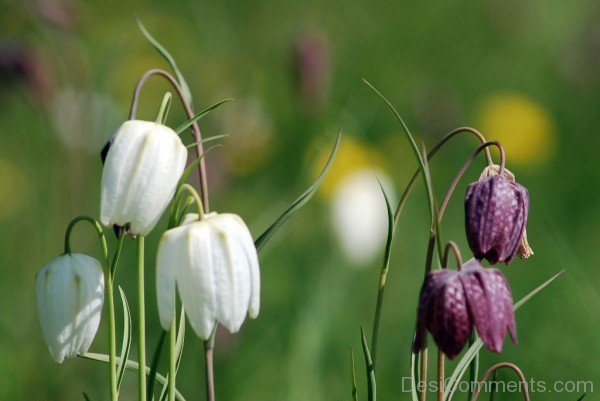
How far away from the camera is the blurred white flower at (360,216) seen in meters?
3.01

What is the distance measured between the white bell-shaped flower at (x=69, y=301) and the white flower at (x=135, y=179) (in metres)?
0.10

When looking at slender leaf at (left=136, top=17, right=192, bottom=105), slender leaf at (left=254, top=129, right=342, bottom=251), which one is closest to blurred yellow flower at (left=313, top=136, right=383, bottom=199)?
slender leaf at (left=136, top=17, right=192, bottom=105)

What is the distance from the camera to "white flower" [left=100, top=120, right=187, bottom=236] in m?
1.28

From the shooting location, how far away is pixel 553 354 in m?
2.54

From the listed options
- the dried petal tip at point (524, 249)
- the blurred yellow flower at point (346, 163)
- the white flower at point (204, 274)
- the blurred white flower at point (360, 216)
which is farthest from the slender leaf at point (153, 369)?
the blurred yellow flower at point (346, 163)

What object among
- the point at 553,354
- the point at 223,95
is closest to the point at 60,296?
the point at 553,354

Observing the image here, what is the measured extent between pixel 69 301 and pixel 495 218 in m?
0.54

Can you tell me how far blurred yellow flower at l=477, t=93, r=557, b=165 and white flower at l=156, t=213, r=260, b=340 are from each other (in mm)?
2769

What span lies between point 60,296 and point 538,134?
292cm

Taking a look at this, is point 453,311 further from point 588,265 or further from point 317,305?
point 588,265

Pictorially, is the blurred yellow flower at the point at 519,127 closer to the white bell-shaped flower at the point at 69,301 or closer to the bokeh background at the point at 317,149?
the bokeh background at the point at 317,149

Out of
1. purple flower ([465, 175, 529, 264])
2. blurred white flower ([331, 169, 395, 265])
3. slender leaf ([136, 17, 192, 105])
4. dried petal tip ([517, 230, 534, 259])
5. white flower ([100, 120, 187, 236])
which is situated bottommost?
blurred white flower ([331, 169, 395, 265])

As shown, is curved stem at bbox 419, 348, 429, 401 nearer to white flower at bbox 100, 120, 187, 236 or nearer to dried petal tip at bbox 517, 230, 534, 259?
dried petal tip at bbox 517, 230, 534, 259

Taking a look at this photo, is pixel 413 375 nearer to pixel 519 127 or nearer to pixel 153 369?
pixel 153 369
